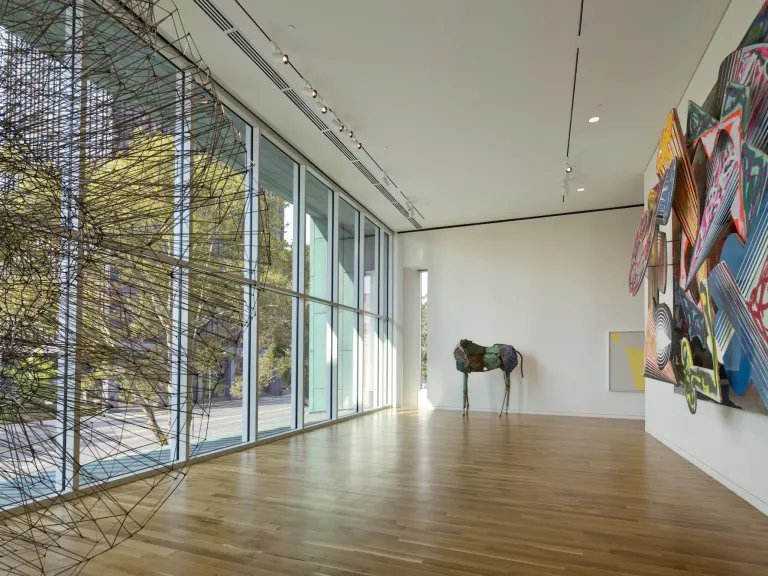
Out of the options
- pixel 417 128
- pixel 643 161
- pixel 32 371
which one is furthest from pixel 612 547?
pixel 643 161

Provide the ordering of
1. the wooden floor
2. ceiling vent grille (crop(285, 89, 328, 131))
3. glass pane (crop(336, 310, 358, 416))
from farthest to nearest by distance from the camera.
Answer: glass pane (crop(336, 310, 358, 416))
ceiling vent grille (crop(285, 89, 328, 131))
the wooden floor

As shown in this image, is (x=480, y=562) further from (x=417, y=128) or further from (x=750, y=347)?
(x=417, y=128)

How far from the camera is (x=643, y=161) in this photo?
286 inches

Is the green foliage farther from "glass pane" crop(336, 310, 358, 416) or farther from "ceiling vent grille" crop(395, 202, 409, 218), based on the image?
"ceiling vent grille" crop(395, 202, 409, 218)

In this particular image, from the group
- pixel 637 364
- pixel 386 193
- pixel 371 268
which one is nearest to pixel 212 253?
pixel 386 193

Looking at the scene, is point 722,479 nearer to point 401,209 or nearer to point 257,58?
point 257,58

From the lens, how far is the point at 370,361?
1012 cm

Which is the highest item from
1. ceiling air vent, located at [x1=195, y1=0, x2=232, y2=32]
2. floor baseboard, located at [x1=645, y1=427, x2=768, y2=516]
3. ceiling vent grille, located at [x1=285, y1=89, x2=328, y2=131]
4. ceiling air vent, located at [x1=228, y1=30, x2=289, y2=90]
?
ceiling air vent, located at [x1=195, y1=0, x2=232, y2=32]

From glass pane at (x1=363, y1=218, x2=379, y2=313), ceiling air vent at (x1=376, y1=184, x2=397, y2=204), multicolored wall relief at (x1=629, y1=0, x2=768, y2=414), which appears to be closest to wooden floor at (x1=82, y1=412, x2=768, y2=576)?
multicolored wall relief at (x1=629, y1=0, x2=768, y2=414)

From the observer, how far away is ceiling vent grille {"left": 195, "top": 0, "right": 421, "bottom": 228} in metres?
4.18

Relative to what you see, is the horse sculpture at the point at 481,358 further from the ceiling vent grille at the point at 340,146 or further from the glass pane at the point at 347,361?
the ceiling vent grille at the point at 340,146

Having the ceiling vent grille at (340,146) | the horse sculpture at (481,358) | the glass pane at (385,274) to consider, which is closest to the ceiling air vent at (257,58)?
the ceiling vent grille at (340,146)

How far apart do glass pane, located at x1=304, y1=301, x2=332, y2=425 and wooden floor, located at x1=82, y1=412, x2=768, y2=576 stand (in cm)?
174

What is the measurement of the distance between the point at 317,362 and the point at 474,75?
4.66 m
